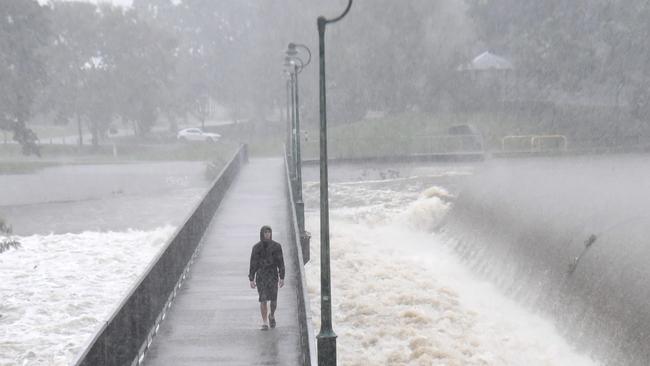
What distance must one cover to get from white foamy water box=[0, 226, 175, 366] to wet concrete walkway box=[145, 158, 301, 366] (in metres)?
4.81

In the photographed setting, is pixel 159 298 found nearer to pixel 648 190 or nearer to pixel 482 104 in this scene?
pixel 648 190

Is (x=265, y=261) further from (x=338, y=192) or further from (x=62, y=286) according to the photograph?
(x=338, y=192)

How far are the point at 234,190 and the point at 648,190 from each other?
1787 cm

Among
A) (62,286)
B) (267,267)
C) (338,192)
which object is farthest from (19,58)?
(267,267)

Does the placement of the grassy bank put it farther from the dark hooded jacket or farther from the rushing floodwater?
the dark hooded jacket

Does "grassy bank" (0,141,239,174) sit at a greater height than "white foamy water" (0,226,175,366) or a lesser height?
greater

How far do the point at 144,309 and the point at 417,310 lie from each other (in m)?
11.4

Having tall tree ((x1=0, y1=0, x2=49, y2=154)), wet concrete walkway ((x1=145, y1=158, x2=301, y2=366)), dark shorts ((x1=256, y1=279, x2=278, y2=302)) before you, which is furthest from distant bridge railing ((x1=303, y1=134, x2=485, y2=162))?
dark shorts ((x1=256, y1=279, x2=278, y2=302))

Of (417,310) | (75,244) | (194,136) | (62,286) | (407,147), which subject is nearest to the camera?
(417,310)

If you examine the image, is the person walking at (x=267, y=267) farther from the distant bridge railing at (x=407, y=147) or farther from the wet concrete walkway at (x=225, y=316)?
the distant bridge railing at (x=407, y=147)

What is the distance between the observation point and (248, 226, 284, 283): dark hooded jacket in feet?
44.9

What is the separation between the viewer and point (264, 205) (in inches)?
1236

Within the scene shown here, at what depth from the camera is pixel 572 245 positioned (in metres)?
24.5

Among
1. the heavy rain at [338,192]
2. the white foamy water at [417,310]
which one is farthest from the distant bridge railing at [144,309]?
the white foamy water at [417,310]
